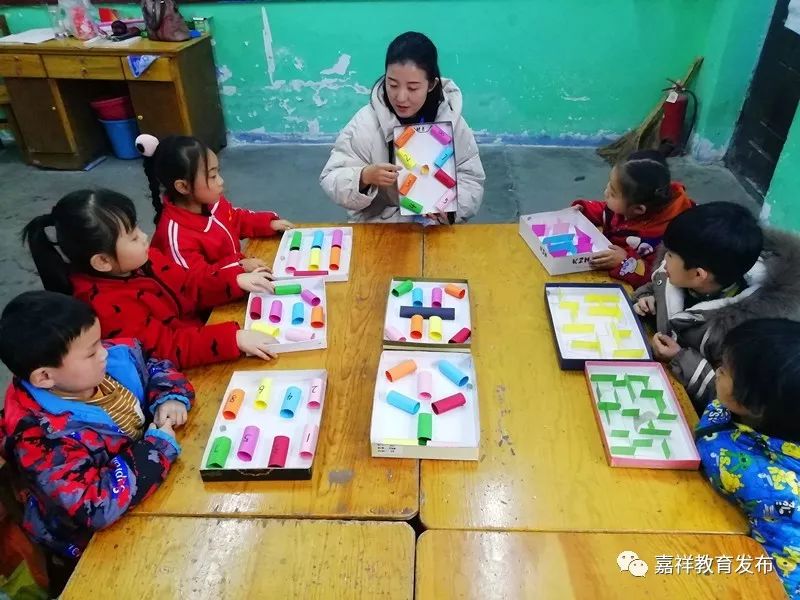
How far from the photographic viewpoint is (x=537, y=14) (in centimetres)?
428

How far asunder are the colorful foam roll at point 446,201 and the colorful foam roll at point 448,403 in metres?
0.83

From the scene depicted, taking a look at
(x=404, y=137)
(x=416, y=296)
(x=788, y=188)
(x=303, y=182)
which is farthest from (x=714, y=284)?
(x=303, y=182)

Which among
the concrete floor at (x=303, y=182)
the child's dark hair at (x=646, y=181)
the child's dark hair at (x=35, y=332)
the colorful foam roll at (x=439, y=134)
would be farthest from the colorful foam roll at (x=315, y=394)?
the concrete floor at (x=303, y=182)

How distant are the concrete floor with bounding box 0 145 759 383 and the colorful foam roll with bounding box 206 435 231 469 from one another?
2.67 meters

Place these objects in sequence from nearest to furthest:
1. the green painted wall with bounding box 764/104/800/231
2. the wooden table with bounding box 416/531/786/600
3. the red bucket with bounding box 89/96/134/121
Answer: the wooden table with bounding box 416/531/786/600
the green painted wall with bounding box 764/104/800/231
the red bucket with bounding box 89/96/134/121

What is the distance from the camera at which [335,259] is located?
1.85m

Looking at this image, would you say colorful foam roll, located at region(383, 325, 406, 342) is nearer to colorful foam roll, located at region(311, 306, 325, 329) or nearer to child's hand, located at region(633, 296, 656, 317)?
colorful foam roll, located at region(311, 306, 325, 329)

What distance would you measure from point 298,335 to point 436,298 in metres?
0.39

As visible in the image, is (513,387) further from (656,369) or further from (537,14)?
(537,14)

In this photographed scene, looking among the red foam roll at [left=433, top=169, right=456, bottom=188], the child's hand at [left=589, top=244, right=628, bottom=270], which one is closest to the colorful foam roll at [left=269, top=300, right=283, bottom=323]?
the red foam roll at [left=433, top=169, right=456, bottom=188]

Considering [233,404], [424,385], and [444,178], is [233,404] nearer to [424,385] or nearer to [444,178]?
[424,385]

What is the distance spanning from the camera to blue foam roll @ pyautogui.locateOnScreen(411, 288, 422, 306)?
5.42 feet

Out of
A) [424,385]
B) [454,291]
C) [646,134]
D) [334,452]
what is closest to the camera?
[334,452]

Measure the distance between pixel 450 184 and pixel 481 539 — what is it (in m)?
1.22
